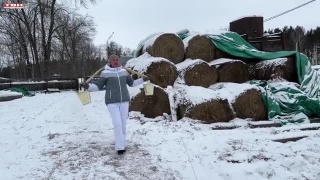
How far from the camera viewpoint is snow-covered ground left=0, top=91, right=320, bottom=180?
483 centimetres

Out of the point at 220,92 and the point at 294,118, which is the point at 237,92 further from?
the point at 294,118

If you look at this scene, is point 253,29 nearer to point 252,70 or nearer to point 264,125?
point 252,70

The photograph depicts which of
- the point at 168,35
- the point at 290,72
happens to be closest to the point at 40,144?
the point at 168,35

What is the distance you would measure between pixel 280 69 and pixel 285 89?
832 millimetres

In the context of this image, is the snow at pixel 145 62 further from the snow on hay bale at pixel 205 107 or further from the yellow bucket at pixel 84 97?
the yellow bucket at pixel 84 97

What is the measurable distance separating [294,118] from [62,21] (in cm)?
3907

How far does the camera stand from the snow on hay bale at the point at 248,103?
8.27 metres

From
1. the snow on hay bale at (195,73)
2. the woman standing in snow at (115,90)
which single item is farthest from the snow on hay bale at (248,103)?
the woman standing in snow at (115,90)

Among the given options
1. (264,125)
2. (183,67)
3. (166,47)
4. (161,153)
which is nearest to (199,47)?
(166,47)

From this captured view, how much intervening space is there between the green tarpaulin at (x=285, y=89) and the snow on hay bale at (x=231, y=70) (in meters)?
0.37

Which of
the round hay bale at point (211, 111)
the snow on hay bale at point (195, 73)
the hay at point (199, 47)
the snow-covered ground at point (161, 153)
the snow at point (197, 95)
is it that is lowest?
the snow-covered ground at point (161, 153)

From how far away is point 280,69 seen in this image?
30.5ft

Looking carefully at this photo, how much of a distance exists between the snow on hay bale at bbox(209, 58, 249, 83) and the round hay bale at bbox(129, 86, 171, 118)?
193cm

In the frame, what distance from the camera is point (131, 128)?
7.60 metres
